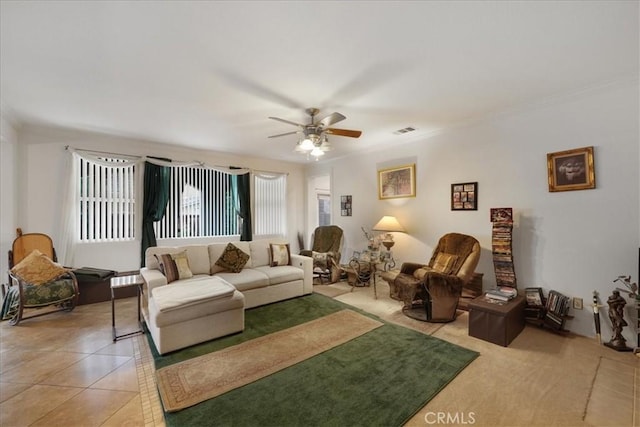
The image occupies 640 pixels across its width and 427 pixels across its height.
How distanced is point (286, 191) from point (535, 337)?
17.5ft

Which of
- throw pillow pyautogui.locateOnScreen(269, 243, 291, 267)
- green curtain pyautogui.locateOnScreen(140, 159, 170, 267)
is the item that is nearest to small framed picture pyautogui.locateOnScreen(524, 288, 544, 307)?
throw pillow pyautogui.locateOnScreen(269, 243, 291, 267)

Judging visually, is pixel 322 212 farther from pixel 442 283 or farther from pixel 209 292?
pixel 209 292

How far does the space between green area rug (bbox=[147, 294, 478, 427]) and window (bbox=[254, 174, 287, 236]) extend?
11.8 feet

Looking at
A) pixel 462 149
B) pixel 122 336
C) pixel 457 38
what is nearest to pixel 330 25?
pixel 457 38

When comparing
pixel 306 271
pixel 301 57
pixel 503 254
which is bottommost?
pixel 306 271

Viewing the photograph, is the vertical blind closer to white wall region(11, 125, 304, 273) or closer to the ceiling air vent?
white wall region(11, 125, 304, 273)

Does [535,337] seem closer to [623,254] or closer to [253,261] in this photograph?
[623,254]

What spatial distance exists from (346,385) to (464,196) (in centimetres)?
315

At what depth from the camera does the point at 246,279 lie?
11.7 feet

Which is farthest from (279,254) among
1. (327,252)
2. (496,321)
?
(496,321)

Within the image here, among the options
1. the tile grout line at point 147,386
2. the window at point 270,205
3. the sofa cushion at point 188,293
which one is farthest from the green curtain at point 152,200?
the tile grout line at point 147,386

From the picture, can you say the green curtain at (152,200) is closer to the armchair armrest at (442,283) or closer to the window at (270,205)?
the window at (270,205)

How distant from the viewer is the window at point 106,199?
4.23 m

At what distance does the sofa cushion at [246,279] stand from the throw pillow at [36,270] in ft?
6.74
